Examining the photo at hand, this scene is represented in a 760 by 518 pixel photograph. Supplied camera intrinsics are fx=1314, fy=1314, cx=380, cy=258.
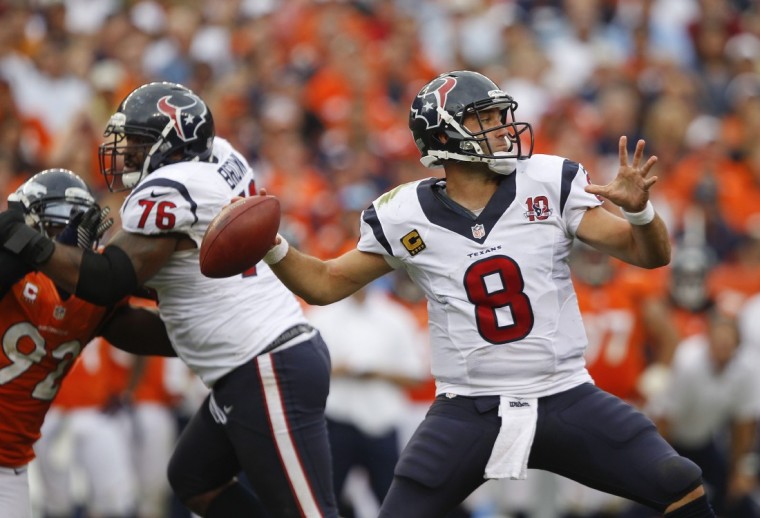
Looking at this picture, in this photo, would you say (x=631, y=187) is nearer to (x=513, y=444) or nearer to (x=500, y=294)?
(x=500, y=294)

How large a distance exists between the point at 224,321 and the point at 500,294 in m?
1.11

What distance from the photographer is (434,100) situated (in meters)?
4.56

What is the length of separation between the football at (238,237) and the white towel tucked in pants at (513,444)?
3.22ft

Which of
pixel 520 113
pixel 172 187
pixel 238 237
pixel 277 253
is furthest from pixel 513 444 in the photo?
pixel 520 113

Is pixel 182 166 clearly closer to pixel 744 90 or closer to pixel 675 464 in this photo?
pixel 675 464

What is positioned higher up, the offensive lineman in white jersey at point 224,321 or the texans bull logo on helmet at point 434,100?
the texans bull logo on helmet at point 434,100

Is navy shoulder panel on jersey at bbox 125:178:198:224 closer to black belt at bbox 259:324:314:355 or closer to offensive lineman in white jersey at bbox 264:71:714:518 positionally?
offensive lineman in white jersey at bbox 264:71:714:518

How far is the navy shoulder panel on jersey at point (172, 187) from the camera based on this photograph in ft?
15.5

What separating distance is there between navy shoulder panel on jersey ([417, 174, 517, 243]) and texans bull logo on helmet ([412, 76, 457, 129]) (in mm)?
266

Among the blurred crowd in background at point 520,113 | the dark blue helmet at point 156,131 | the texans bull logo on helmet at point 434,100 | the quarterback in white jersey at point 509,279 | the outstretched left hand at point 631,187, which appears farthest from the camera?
the blurred crowd in background at point 520,113

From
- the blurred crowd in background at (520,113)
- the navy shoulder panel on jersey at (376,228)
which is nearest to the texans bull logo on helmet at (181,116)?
the navy shoulder panel on jersey at (376,228)

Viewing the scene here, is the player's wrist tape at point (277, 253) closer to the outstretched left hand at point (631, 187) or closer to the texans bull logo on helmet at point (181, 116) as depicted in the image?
the texans bull logo on helmet at point (181, 116)

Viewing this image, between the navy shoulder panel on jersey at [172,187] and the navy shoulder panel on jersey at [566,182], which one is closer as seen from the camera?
the navy shoulder panel on jersey at [566,182]

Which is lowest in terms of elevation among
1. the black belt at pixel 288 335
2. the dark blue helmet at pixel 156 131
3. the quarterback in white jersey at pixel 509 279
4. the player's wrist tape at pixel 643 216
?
the black belt at pixel 288 335
